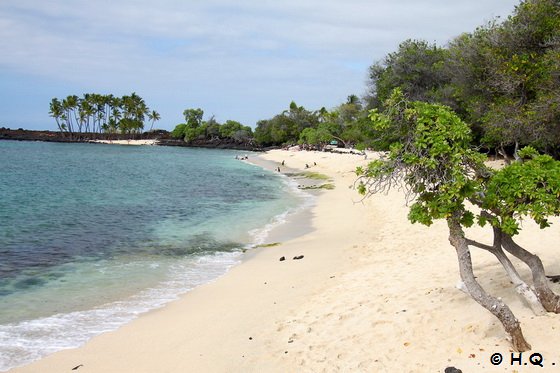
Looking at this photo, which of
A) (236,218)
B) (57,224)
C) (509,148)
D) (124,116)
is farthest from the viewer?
(124,116)

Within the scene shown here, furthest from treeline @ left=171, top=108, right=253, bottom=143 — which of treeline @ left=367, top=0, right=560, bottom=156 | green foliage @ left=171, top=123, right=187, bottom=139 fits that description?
treeline @ left=367, top=0, right=560, bottom=156

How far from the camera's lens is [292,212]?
25656 mm

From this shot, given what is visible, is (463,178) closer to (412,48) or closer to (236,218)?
(236,218)

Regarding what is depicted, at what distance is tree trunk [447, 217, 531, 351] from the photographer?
6.23 metres

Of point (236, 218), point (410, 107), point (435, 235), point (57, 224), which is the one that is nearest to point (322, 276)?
point (435, 235)

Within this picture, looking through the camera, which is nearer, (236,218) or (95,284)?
(95,284)

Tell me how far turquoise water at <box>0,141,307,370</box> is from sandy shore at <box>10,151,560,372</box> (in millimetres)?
1108

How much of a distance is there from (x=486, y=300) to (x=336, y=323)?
306cm

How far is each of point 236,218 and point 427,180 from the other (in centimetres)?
1818

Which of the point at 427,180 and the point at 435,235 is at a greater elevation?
the point at 427,180

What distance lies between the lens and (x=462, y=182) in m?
6.16

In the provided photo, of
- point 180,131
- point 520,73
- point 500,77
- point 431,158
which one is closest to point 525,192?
point 431,158

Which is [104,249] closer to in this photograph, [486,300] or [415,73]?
[486,300]

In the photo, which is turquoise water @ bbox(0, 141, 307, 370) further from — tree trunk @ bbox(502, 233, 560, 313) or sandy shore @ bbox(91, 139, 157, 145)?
sandy shore @ bbox(91, 139, 157, 145)
